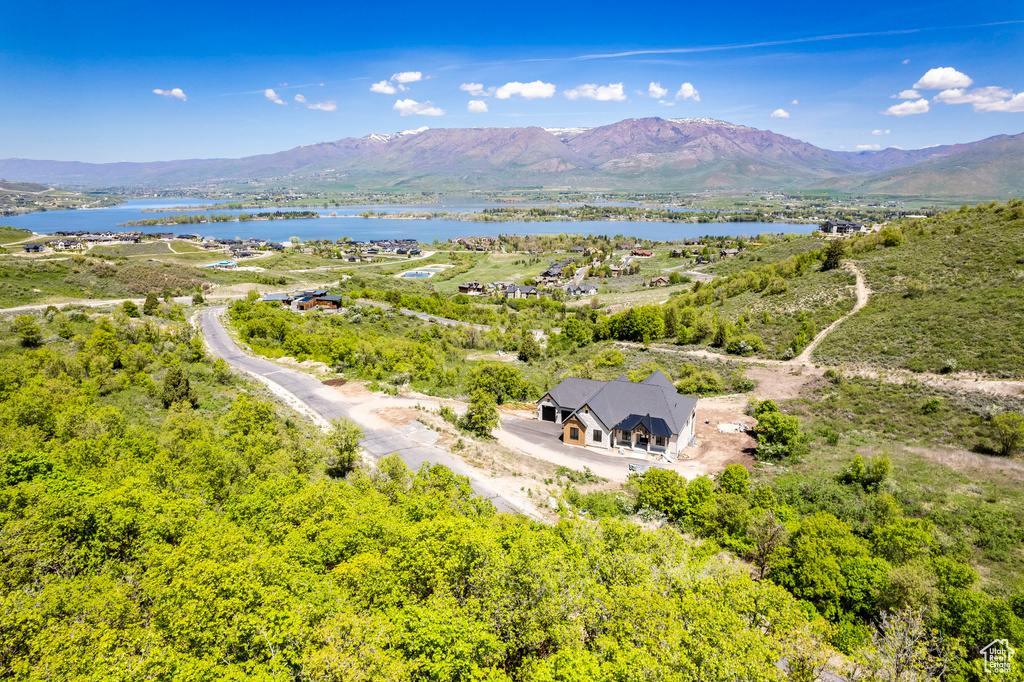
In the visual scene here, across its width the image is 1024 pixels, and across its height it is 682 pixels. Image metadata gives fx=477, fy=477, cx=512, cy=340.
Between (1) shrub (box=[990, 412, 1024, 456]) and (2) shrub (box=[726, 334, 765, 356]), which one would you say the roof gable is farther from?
(2) shrub (box=[726, 334, 765, 356])

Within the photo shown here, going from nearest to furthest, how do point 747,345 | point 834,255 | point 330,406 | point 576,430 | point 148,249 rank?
point 576,430 < point 330,406 < point 747,345 < point 834,255 < point 148,249

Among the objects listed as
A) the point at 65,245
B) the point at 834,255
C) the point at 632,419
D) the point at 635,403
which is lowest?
the point at 632,419

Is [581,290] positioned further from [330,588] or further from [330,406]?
[330,588]

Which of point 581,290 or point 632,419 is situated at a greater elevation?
point 581,290

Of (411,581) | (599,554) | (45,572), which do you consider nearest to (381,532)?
(411,581)

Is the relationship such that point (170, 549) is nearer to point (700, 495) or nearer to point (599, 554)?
point (599, 554)

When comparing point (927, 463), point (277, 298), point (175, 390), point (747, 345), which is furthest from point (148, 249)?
point (927, 463)
